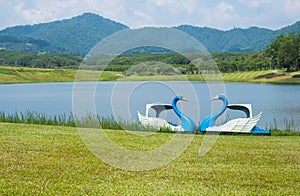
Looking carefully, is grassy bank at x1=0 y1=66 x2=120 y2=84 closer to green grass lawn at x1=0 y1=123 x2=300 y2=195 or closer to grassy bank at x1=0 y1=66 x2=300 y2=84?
grassy bank at x1=0 y1=66 x2=300 y2=84

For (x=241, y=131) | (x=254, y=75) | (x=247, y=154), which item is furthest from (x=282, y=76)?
(x=247, y=154)

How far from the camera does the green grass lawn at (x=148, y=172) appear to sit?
5.34 metres

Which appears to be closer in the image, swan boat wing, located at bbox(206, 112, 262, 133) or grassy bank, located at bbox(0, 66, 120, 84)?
swan boat wing, located at bbox(206, 112, 262, 133)

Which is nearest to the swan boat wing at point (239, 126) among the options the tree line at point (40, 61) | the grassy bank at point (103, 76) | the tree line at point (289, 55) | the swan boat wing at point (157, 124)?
the swan boat wing at point (157, 124)

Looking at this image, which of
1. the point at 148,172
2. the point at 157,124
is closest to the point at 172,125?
A: the point at 157,124

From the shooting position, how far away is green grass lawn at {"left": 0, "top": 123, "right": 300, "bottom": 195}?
534 centimetres

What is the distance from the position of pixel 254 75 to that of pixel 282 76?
6.30 meters

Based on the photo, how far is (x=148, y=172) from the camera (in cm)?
634

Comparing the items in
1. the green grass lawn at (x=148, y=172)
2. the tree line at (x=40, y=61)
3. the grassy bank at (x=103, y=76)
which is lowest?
the green grass lawn at (x=148, y=172)

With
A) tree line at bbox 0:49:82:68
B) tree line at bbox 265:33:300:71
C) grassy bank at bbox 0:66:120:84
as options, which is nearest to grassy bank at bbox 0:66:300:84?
grassy bank at bbox 0:66:120:84

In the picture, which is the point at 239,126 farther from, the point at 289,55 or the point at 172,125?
the point at 289,55

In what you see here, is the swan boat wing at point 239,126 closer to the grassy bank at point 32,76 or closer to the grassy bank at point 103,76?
the grassy bank at point 103,76

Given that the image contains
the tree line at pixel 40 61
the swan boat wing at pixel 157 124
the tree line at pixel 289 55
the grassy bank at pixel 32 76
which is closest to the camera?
the swan boat wing at pixel 157 124

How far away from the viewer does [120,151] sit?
312 inches
